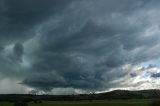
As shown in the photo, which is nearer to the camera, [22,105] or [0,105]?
[22,105]

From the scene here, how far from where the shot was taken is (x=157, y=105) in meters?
134

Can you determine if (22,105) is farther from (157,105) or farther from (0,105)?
(157,105)

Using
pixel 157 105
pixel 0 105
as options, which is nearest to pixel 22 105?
pixel 0 105

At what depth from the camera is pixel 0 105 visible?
174 m

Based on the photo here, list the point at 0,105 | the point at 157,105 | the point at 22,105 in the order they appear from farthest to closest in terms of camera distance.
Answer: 1. the point at 0,105
2. the point at 22,105
3. the point at 157,105

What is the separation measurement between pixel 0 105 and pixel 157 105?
310 ft

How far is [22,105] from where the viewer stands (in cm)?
16012

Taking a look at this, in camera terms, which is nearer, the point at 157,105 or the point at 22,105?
the point at 157,105

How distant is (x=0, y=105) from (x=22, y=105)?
70.5 feet

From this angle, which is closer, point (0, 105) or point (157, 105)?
→ point (157, 105)

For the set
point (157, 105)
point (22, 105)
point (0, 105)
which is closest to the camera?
point (157, 105)

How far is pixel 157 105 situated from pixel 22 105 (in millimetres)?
74085
